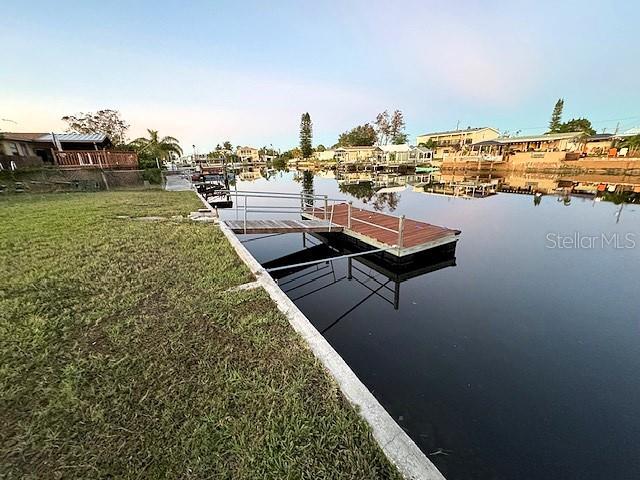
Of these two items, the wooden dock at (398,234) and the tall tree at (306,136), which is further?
the tall tree at (306,136)

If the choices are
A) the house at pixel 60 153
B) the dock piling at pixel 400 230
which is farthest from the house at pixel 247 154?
the dock piling at pixel 400 230

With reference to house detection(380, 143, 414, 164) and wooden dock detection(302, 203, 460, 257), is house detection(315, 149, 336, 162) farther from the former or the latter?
wooden dock detection(302, 203, 460, 257)

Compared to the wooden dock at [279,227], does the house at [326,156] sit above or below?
above

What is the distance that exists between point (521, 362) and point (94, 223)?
10.7m

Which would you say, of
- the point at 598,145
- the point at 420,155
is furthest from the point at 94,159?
the point at 598,145

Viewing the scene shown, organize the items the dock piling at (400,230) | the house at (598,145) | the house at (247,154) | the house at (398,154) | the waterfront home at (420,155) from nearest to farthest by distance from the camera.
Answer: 1. the dock piling at (400,230)
2. the house at (598,145)
3. the house at (398,154)
4. the waterfront home at (420,155)
5. the house at (247,154)

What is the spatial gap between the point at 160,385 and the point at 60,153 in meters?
21.3

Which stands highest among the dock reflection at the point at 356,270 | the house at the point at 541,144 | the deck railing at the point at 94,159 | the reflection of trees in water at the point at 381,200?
the house at the point at 541,144

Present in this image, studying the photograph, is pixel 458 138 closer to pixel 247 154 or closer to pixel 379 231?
pixel 379 231

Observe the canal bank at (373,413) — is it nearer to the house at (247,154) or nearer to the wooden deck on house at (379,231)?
the wooden deck on house at (379,231)

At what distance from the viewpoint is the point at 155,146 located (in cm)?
3009

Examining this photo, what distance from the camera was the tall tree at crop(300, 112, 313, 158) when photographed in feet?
249

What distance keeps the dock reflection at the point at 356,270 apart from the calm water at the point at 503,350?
6 centimetres

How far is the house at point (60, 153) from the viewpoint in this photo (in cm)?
1675
